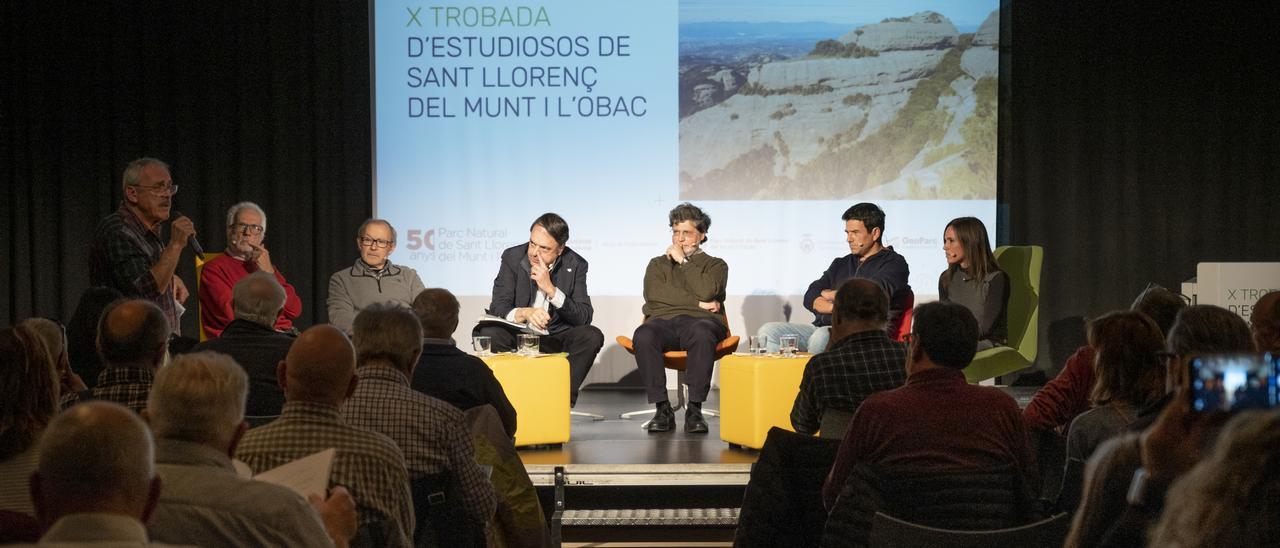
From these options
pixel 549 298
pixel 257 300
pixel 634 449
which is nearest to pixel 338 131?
pixel 549 298

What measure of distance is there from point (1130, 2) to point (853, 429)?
546 centimetres

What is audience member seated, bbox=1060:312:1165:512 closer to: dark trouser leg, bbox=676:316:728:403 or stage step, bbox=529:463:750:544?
stage step, bbox=529:463:750:544

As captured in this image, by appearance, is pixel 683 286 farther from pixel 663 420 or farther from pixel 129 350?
pixel 129 350

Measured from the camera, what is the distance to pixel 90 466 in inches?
47.6

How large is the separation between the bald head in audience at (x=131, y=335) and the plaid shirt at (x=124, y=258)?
160 centimetres

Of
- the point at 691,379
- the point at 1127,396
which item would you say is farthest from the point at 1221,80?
the point at 1127,396

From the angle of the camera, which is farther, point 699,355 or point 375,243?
point 375,243

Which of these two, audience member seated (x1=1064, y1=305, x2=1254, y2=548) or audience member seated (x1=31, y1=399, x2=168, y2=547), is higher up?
audience member seated (x1=31, y1=399, x2=168, y2=547)

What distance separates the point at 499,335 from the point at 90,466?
436 centimetres

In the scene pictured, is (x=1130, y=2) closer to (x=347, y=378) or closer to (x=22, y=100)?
(x=347, y=378)

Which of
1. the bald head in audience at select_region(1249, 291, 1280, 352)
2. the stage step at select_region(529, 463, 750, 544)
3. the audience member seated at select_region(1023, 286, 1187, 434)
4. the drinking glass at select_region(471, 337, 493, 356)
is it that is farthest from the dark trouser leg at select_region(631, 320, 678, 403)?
the bald head in audience at select_region(1249, 291, 1280, 352)

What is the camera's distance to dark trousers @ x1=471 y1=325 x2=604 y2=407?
555cm

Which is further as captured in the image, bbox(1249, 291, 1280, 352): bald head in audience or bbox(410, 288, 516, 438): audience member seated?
bbox(410, 288, 516, 438): audience member seated

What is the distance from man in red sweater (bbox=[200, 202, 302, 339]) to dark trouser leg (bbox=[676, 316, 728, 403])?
73.5 inches
